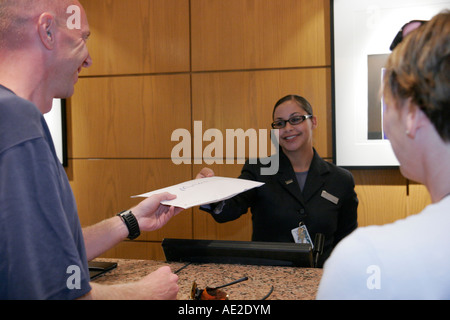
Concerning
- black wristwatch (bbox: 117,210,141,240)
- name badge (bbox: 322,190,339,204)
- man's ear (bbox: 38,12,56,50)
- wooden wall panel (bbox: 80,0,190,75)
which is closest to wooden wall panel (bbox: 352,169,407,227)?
name badge (bbox: 322,190,339,204)

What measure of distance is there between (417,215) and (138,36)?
3223mm

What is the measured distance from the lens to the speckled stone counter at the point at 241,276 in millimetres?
1225

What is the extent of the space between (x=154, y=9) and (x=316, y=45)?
1.49 meters

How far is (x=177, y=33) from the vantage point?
10.9 feet

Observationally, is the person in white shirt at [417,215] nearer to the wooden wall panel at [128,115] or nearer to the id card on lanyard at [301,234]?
the id card on lanyard at [301,234]

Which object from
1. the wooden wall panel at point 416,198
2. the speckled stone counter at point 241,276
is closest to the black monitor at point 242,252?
the speckled stone counter at point 241,276

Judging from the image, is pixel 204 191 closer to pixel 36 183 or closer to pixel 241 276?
pixel 241 276

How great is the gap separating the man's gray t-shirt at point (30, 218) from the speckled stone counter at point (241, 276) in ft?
1.70

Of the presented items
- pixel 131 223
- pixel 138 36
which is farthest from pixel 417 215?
pixel 138 36

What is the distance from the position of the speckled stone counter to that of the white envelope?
0.92 feet

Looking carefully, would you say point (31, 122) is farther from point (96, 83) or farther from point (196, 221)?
Result: point (96, 83)

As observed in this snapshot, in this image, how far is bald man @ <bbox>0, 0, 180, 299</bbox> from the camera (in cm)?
74

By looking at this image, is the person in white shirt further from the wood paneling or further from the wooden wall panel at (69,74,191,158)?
the wood paneling

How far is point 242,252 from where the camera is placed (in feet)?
4.99
